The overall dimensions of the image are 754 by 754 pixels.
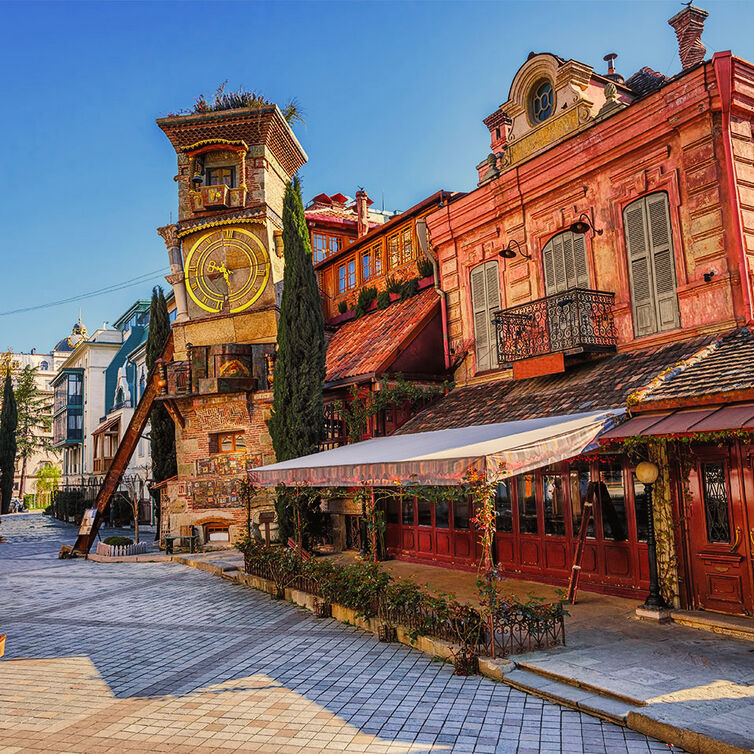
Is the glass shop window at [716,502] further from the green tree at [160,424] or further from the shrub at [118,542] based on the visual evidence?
the green tree at [160,424]

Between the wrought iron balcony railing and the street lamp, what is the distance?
2.74 m

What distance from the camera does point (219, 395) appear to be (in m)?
19.6

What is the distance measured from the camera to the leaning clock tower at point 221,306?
63.7 ft

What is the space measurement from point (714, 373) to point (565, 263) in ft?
14.6

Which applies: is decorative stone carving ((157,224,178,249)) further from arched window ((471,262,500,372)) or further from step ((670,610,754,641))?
step ((670,610,754,641))

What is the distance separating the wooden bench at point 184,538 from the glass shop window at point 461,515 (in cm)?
903

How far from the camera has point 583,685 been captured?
6.23 meters

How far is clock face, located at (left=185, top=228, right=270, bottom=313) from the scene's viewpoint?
20359mm

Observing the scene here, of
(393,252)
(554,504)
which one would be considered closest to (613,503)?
(554,504)

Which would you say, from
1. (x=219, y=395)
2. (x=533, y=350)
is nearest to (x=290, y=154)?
(x=219, y=395)

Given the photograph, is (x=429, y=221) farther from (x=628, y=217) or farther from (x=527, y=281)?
(x=628, y=217)

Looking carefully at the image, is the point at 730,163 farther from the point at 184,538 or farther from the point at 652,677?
the point at 184,538

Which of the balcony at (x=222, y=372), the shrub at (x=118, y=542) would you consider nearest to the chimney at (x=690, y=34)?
the balcony at (x=222, y=372)

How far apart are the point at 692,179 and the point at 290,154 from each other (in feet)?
49.9
